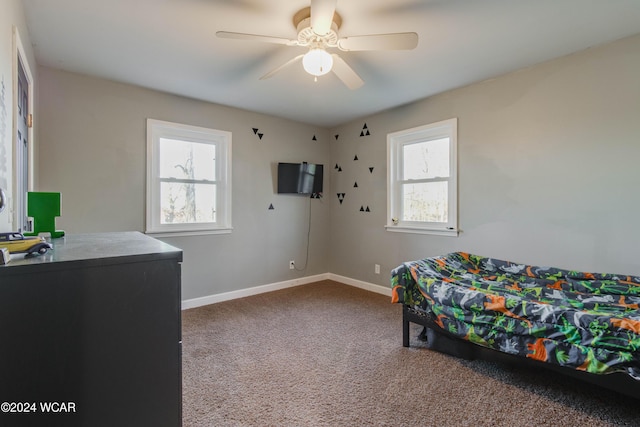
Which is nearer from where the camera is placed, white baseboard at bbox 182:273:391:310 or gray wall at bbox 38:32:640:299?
gray wall at bbox 38:32:640:299

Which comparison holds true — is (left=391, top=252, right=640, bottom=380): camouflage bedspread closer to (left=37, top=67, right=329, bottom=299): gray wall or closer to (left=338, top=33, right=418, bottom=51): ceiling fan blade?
(left=338, top=33, right=418, bottom=51): ceiling fan blade

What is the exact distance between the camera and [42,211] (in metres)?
1.42

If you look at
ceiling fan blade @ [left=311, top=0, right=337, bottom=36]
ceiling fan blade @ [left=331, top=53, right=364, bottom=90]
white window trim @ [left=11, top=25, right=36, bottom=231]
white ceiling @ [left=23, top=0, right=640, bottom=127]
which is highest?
white ceiling @ [left=23, top=0, right=640, bottom=127]

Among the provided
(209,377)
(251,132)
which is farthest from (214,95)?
(209,377)

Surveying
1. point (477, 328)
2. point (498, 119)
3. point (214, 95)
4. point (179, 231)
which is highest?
point (214, 95)

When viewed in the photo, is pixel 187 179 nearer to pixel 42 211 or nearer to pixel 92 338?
pixel 42 211

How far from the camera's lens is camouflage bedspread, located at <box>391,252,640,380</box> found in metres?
1.55

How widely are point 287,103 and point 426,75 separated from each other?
1.58 metres

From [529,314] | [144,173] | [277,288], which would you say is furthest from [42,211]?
[277,288]

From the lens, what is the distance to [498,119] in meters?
2.94

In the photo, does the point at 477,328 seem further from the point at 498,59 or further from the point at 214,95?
the point at 214,95

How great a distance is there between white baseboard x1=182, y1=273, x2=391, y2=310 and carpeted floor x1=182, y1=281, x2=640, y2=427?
571 mm

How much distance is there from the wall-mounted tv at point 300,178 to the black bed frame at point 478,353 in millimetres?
2358

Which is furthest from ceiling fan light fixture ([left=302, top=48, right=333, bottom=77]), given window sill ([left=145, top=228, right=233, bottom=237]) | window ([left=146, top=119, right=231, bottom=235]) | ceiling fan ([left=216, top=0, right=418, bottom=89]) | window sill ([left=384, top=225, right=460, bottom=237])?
window sill ([left=145, top=228, right=233, bottom=237])
